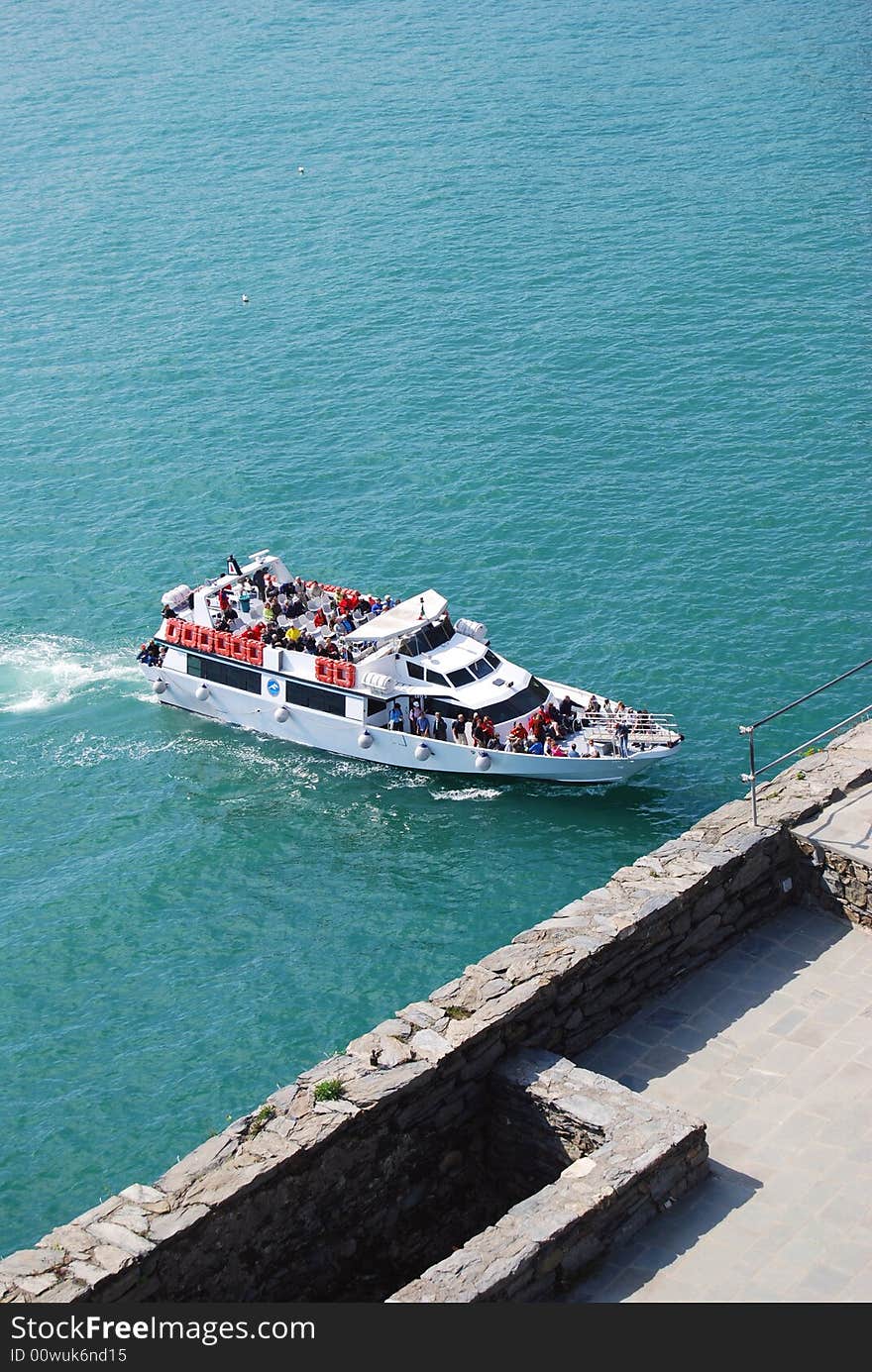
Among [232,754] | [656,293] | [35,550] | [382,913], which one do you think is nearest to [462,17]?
[656,293]

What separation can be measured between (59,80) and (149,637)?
244 feet

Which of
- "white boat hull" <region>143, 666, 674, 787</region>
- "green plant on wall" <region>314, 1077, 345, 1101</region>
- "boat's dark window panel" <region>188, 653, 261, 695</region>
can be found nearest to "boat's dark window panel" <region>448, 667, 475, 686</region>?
"white boat hull" <region>143, 666, 674, 787</region>

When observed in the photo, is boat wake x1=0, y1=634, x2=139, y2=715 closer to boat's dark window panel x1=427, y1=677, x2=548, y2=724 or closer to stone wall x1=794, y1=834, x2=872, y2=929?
boat's dark window panel x1=427, y1=677, x2=548, y2=724

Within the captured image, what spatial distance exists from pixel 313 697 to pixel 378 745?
264cm

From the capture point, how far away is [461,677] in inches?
2032

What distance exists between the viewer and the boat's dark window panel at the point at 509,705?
51.2 m

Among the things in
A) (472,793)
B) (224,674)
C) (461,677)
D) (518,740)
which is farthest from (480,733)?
(224,674)

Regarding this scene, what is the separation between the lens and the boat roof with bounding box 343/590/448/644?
51969 mm

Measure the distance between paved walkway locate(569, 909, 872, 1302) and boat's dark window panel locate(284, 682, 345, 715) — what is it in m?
27.7

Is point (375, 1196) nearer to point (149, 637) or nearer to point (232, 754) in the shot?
point (232, 754)

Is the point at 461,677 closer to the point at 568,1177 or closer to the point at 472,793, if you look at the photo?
the point at 472,793

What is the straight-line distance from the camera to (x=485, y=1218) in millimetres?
23375

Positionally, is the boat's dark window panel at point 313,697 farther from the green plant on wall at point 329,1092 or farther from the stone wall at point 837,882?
the green plant on wall at point 329,1092

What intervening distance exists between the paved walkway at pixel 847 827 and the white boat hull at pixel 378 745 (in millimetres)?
21547
